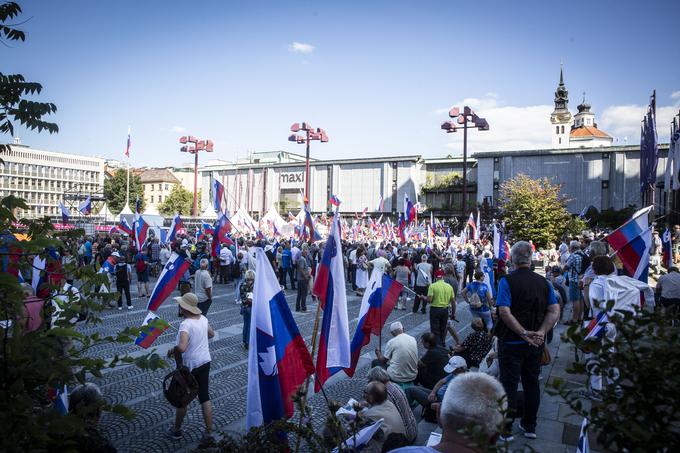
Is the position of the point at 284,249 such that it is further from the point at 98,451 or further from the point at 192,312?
the point at 98,451

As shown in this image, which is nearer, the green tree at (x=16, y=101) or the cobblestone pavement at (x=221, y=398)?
the green tree at (x=16, y=101)

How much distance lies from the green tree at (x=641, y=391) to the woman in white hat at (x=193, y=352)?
447 centimetres

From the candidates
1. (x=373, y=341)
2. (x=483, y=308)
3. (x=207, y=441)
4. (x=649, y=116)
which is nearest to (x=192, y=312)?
(x=207, y=441)

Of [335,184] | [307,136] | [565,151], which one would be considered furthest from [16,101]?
[335,184]

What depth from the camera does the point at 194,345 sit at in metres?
5.55

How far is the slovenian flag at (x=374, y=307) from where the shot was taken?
6.28 metres

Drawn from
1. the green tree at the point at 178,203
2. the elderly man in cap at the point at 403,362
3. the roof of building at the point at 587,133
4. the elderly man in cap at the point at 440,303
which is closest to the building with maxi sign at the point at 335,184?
the green tree at the point at 178,203

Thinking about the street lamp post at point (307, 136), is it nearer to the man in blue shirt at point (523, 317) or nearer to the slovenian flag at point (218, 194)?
the slovenian flag at point (218, 194)

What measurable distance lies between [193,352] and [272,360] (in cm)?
152

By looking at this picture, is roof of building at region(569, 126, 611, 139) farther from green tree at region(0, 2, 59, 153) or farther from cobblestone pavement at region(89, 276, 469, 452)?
green tree at region(0, 2, 59, 153)

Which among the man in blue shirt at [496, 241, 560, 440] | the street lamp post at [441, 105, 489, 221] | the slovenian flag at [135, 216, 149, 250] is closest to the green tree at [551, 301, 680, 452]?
the man in blue shirt at [496, 241, 560, 440]

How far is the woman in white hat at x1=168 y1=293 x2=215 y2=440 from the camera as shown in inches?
216

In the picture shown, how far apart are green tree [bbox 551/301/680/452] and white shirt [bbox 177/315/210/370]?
4.47m

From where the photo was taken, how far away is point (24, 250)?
104 inches
